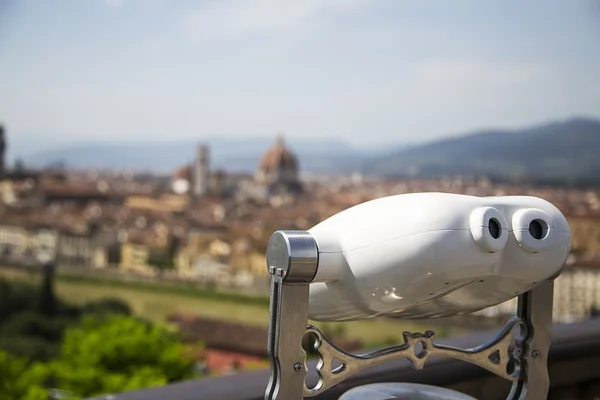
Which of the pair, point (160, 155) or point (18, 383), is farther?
point (160, 155)

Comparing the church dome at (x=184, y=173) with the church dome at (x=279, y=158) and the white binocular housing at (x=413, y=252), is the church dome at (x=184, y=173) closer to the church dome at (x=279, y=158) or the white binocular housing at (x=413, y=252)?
the church dome at (x=279, y=158)

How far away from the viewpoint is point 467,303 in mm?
631

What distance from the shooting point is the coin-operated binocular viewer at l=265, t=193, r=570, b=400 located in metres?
0.56

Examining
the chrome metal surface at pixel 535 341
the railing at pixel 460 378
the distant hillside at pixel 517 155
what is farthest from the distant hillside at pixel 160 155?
the chrome metal surface at pixel 535 341

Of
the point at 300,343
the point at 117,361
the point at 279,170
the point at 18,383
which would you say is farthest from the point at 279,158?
the point at 300,343

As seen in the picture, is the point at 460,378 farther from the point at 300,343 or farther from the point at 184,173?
the point at 184,173

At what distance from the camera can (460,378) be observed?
1.02 m

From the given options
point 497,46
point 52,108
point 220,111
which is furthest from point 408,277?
point 52,108

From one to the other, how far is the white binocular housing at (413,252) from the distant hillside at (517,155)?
6343mm

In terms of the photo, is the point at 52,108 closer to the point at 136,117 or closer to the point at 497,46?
the point at 136,117

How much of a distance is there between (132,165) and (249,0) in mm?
2099

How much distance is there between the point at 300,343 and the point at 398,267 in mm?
87

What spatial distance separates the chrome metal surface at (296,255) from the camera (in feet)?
1.79

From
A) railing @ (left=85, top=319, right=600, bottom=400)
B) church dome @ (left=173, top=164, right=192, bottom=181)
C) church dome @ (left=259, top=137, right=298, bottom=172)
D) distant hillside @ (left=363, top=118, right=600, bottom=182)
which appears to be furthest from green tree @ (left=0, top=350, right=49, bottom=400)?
church dome @ (left=173, top=164, right=192, bottom=181)
